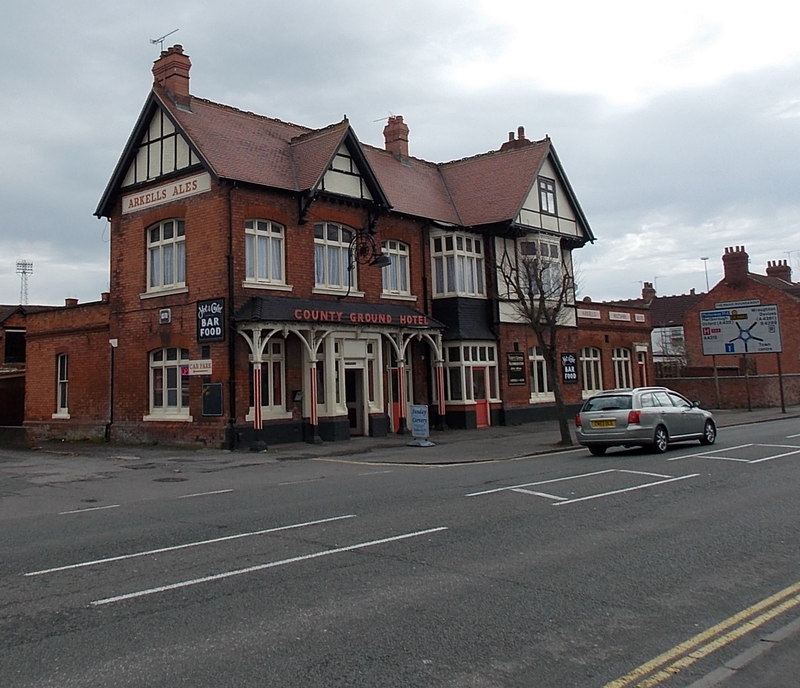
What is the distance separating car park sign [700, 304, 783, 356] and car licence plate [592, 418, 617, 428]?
24.5 metres

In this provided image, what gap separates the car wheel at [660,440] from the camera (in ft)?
56.7

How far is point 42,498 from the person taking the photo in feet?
43.3

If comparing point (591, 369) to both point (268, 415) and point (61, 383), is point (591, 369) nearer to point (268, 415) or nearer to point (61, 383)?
point (268, 415)

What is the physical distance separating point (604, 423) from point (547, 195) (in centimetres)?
1628

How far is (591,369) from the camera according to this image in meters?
34.6

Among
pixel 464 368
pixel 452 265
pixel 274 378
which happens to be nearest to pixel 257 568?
pixel 274 378

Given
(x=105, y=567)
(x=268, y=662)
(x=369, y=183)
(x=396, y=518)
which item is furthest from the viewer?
(x=369, y=183)

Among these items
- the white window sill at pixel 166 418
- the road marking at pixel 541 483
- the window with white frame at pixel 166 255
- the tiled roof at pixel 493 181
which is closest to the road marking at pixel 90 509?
the road marking at pixel 541 483

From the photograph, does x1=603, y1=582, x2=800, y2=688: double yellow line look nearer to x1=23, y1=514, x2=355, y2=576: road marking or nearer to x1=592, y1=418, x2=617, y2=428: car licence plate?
x1=23, y1=514, x2=355, y2=576: road marking

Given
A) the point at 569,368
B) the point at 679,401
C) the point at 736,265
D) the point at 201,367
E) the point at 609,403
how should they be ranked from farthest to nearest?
1. the point at 736,265
2. the point at 569,368
3. the point at 201,367
4. the point at 679,401
5. the point at 609,403

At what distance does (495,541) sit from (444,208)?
74.9ft

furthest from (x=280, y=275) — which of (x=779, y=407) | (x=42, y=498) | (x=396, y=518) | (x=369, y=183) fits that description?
(x=779, y=407)

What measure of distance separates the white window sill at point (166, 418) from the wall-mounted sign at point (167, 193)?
6.63 metres

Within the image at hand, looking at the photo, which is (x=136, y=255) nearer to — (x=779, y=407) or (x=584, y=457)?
(x=584, y=457)
